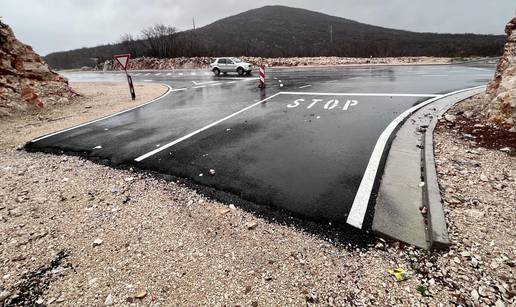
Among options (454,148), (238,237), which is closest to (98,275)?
(238,237)

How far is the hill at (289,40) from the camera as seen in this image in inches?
1834

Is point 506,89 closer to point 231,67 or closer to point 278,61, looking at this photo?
point 231,67

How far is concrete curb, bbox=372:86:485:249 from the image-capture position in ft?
10.00

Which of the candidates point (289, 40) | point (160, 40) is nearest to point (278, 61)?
point (160, 40)

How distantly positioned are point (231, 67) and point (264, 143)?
19960 mm

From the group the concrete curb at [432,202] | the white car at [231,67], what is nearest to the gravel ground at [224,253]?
the concrete curb at [432,202]

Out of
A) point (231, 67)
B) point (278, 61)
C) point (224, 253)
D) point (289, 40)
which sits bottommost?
point (224, 253)

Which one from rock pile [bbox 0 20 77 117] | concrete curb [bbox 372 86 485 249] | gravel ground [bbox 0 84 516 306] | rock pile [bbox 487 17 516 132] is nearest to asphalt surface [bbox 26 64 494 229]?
concrete curb [bbox 372 86 485 249]

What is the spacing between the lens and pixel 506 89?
6051 mm

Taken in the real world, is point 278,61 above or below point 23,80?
above

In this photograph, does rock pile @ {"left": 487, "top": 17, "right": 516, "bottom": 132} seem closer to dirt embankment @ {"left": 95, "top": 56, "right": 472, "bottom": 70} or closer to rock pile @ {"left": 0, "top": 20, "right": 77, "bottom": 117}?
rock pile @ {"left": 0, "top": 20, "right": 77, "bottom": 117}

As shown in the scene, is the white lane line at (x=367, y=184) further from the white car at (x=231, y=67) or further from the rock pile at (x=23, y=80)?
the white car at (x=231, y=67)

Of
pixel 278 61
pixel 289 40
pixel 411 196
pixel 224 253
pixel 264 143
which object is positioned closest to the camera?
pixel 224 253

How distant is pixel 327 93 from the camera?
12414 mm
